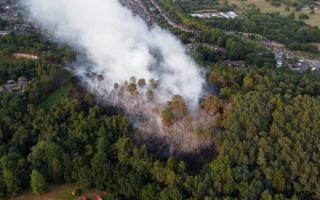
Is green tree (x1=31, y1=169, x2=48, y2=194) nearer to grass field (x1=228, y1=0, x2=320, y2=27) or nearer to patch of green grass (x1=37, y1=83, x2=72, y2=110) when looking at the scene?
patch of green grass (x1=37, y1=83, x2=72, y2=110)

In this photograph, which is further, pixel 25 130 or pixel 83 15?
pixel 83 15

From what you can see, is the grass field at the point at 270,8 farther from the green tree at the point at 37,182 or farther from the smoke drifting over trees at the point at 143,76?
the green tree at the point at 37,182

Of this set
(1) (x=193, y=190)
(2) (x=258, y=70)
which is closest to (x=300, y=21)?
(2) (x=258, y=70)

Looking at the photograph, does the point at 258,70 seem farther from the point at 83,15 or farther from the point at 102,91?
the point at 83,15

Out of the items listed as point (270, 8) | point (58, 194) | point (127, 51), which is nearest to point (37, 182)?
point (58, 194)

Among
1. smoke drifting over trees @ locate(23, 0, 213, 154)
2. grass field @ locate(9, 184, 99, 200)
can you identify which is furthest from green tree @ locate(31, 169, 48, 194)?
smoke drifting over trees @ locate(23, 0, 213, 154)

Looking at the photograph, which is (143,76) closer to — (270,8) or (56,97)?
(56,97)
